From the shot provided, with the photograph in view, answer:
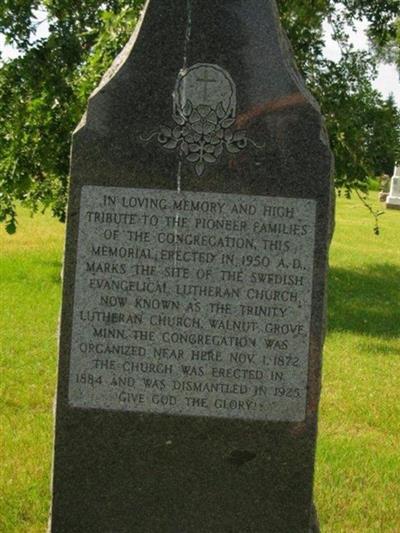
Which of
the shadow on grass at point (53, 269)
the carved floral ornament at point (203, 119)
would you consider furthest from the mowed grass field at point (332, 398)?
the carved floral ornament at point (203, 119)

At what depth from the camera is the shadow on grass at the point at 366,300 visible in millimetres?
10664

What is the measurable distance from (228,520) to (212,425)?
43 centimetres

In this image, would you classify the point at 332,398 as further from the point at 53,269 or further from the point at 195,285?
the point at 53,269

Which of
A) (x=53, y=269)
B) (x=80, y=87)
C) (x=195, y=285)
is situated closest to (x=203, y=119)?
(x=195, y=285)

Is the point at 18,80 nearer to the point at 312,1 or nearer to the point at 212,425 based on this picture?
the point at 312,1

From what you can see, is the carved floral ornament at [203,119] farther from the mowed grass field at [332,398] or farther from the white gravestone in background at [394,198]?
the white gravestone in background at [394,198]

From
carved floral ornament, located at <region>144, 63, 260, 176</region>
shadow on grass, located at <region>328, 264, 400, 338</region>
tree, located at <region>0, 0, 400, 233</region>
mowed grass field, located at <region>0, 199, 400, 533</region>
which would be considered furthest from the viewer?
shadow on grass, located at <region>328, 264, 400, 338</region>

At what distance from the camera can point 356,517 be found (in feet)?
16.4

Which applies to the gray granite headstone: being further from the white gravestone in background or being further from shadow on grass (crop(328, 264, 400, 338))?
the white gravestone in background

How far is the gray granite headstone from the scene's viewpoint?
3.93 meters

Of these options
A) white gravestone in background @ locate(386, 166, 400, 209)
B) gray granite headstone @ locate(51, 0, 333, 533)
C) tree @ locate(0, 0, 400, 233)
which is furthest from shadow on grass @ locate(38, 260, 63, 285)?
white gravestone in background @ locate(386, 166, 400, 209)

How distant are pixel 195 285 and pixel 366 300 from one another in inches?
355

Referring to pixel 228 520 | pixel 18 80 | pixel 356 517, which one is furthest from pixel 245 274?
pixel 18 80

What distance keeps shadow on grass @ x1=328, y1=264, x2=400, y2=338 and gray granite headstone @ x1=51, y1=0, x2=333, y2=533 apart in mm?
6454
